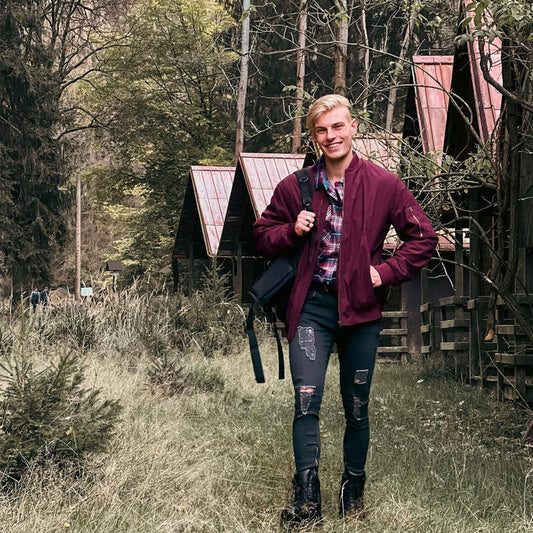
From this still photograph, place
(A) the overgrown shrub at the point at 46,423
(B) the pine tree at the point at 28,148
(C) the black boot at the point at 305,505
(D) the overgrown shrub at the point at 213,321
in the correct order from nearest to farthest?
(C) the black boot at the point at 305,505 → (A) the overgrown shrub at the point at 46,423 → (D) the overgrown shrub at the point at 213,321 → (B) the pine tree at the point at 28,148

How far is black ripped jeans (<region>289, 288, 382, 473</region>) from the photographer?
4258 millimetres

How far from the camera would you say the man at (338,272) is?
14.0 ft

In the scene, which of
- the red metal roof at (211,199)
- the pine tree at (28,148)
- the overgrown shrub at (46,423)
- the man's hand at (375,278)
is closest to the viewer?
the man's hand at (375,278)

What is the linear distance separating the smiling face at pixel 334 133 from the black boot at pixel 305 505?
142cm

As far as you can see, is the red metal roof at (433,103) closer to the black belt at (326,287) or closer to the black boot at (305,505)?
the black belt at (326,287)

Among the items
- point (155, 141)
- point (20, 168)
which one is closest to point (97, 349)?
point (20, 168)

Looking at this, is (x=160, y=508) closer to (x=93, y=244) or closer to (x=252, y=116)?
(x=252, y=116)

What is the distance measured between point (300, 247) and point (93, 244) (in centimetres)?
5895

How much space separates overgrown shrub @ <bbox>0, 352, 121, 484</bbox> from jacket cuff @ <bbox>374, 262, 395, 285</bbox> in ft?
5.93

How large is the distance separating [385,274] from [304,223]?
0.44 metres

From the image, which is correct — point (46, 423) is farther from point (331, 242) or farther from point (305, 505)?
point (331, 242)

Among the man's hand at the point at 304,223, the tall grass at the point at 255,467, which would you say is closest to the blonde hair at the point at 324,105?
the man's hand at the point at 304,223

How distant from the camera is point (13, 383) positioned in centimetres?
518

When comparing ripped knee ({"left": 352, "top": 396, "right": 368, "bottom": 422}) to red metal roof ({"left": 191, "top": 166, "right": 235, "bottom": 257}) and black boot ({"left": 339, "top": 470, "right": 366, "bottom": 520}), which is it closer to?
black boot ({"left": 339, "top": 470, "right": 366, "bottom": 520})
